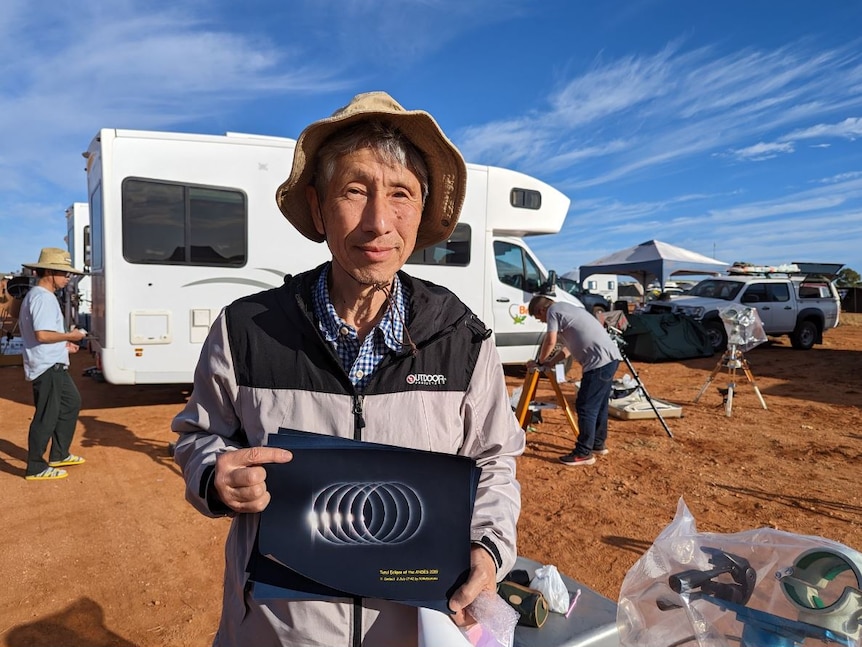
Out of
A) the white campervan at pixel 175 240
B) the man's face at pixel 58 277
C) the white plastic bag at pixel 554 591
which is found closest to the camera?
the white plastic bag at pixel 554 591

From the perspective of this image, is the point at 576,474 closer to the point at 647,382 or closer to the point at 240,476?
the point at 240,476

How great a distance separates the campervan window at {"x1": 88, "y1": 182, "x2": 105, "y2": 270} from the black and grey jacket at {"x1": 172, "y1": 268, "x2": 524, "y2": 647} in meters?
6.34

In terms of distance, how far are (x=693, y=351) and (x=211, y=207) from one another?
12.7 metres

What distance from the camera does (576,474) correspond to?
5516mm

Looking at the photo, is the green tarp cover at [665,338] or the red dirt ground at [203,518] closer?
the red dirt ground at [203,518]

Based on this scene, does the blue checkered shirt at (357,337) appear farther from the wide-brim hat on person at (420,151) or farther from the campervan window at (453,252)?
the campervan window at (453,252)

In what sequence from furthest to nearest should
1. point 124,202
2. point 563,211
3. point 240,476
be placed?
point 563,211, point 124,202, point 240,476

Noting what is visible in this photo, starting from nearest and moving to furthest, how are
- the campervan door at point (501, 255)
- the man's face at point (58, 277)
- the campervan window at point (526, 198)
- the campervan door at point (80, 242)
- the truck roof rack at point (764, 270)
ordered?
the man's face at point (58, 277) → the campervan door at point (501, 255) → the campervan window at point (526, 198) → the campervan door at point (80, 242) → the truck roof rack at point (764, 270)

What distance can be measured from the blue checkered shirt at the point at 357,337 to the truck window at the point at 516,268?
24.9 feet

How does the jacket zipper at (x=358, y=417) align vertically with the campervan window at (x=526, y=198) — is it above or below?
below

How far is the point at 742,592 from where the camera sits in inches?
46.1

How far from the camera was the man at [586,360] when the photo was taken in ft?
18.6

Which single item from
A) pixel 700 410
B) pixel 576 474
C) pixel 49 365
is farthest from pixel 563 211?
pixel 49 365

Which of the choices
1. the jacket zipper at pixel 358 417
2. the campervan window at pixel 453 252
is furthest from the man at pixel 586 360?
the jacket zipper at pixel 358 417
